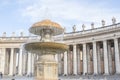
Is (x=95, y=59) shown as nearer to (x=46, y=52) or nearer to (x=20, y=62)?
(x=20, y=62)

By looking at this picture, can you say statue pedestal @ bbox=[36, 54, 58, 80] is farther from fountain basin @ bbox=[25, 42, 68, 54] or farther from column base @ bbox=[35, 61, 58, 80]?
fountain basin @ bbox=[25, 42, 68, 54]

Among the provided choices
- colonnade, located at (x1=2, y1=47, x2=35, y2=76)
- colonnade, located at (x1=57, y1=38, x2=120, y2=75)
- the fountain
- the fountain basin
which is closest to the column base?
the fountain

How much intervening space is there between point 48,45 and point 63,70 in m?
56.2

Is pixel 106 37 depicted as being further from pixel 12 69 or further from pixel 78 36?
pixel 12 69

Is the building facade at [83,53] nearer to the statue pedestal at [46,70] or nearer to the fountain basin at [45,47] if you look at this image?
the fountain basin at [45,47]

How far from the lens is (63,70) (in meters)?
79.6

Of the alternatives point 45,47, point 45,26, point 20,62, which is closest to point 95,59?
point 20,62

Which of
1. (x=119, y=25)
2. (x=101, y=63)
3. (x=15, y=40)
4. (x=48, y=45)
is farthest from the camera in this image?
(x=15, y=40)

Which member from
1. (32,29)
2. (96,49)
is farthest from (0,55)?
(32,29)

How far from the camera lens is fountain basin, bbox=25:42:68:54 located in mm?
24308

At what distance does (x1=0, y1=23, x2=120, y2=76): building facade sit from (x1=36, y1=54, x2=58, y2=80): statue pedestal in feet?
80.9

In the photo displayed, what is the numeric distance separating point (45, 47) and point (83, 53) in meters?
45.9

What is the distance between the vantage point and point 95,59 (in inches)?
2586

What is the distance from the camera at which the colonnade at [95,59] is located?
62312 mm
